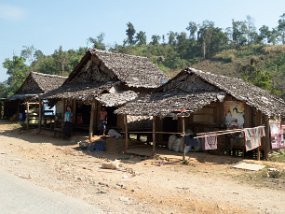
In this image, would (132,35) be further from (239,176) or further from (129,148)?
(239,176)

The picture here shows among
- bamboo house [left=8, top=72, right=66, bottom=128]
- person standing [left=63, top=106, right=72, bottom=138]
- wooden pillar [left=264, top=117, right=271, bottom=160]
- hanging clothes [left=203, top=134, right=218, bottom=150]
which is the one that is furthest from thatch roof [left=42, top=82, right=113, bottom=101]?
wooden pillar [left=264, top=117, right=271, bottom=160]

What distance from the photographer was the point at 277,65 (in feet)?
168

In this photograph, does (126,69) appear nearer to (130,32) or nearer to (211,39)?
(211,39)

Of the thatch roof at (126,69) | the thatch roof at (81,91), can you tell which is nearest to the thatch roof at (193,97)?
the thatch roof at (81,91)

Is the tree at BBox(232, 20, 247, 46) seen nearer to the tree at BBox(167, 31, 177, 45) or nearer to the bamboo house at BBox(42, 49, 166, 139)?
the tree at BBox(167, 31, 177, 45)

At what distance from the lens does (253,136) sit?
14188mm

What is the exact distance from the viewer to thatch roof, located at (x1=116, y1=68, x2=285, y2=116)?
1470 cm

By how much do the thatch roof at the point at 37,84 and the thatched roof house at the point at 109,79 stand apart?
7227mm

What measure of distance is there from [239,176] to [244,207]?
148 inches

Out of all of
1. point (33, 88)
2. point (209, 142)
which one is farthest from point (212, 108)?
point (33, 88)

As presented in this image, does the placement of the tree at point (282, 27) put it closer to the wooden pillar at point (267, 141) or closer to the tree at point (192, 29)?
the tree at point (192, 29)

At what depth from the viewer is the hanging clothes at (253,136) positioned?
13839 mm

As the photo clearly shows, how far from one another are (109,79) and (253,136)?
31.6 feet

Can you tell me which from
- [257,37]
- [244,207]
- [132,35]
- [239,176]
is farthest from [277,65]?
[244,207]
